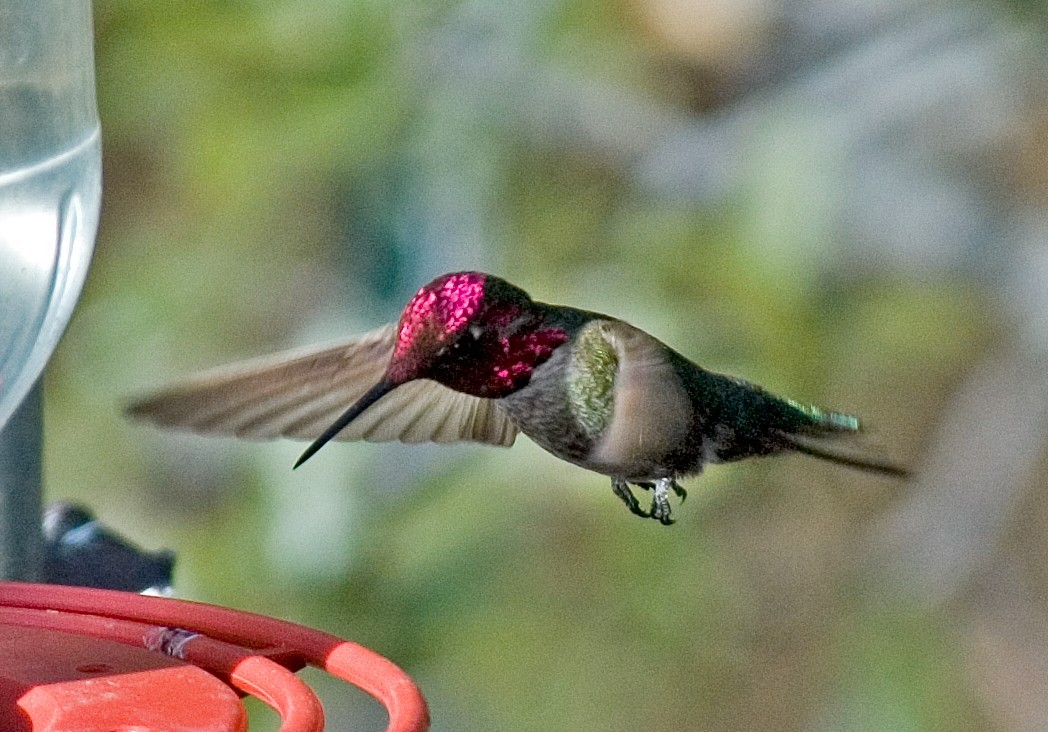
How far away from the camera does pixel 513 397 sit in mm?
1717

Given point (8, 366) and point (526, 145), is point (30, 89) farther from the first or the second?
point (526, 145)

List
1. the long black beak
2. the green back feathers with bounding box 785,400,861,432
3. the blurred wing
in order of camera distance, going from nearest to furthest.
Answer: the long black beak < the blurred wing < the green back feathers with bounding box 785,400,861,432

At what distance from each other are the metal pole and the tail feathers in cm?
83

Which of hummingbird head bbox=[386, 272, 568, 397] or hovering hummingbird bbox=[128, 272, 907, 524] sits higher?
hummingbird head bbox=[386, 272, 568, 397]

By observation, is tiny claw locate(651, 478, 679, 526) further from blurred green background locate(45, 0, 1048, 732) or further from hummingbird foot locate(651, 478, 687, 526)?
blurred green background locate(45, 0, 1048, 732)

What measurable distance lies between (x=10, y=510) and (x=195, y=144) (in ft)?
4.02

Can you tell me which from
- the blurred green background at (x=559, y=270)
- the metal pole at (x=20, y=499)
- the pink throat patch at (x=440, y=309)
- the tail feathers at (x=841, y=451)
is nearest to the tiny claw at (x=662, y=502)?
the tail feathers at (x=841, y=451)

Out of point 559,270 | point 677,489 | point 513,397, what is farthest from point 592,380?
point 559,270

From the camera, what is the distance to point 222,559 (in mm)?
2824

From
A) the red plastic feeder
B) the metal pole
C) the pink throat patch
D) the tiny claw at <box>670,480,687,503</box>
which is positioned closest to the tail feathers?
the tiny claw at <box>670,480,687,503</box>

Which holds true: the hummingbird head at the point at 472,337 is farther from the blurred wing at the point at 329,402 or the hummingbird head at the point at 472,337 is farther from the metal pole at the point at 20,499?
the metal pole at the point at 20,499

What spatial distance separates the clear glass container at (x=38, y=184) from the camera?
1780mm

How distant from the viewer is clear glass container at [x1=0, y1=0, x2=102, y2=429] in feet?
5.84

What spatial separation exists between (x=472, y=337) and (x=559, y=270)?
1.10m
